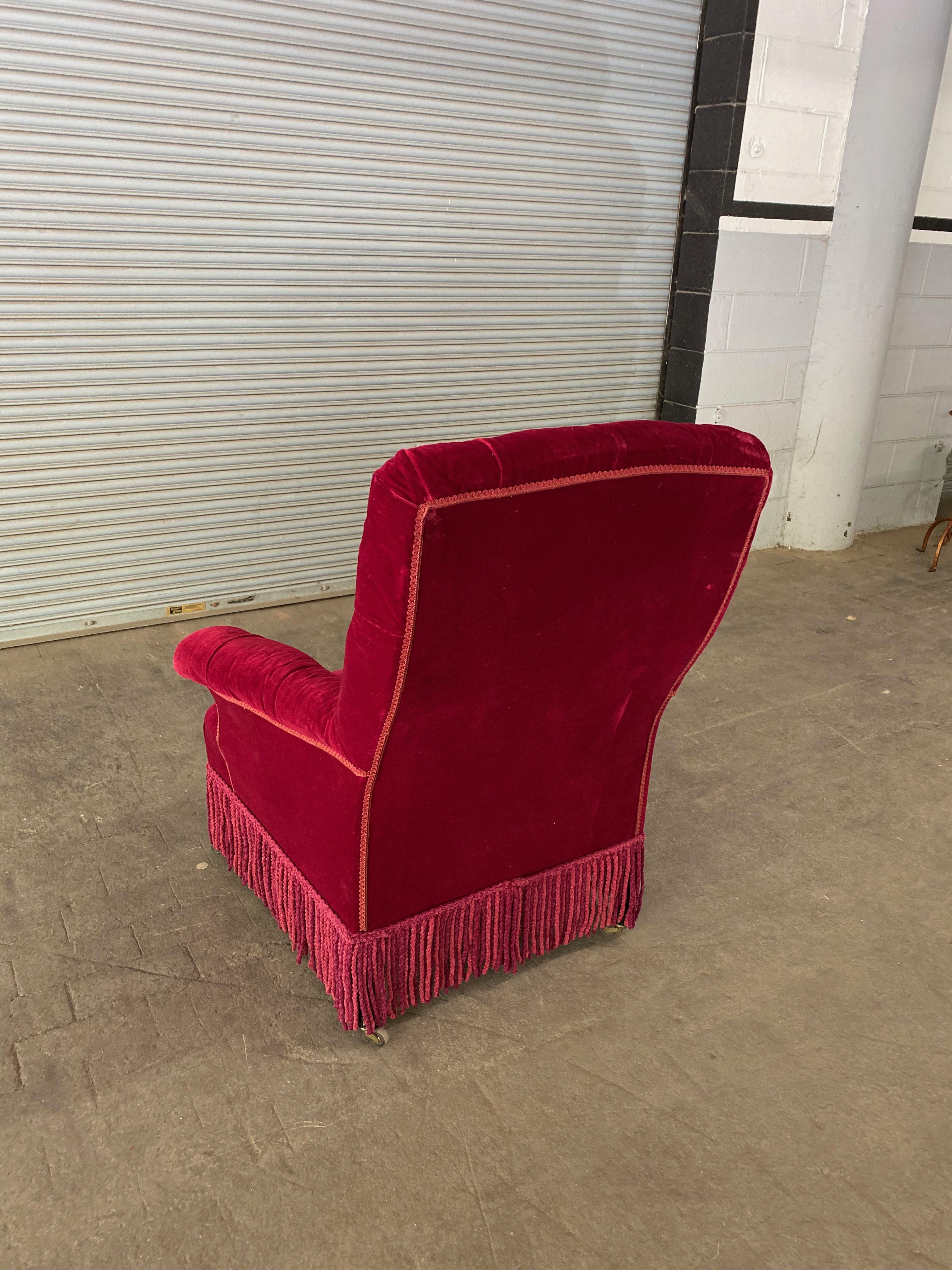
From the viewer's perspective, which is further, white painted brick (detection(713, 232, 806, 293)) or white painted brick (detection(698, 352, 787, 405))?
white painted brick (detection(698, 352, 787, 405))

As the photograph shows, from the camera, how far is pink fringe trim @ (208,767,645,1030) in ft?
5.82

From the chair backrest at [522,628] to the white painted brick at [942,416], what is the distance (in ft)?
12.4

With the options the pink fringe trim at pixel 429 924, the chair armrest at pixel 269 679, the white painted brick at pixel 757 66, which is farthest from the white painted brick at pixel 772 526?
the chair armrest at pixel 269 679

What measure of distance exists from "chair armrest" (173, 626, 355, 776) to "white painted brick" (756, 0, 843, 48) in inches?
131

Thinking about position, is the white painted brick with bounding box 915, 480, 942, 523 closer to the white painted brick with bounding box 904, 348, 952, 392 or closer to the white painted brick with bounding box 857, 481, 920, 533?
the white painted brick with bounding box 857, 481, 920, 533

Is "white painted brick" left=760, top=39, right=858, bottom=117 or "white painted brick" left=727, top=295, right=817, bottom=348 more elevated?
"white painted brick" left=760, top=39, right=858, bottom=117

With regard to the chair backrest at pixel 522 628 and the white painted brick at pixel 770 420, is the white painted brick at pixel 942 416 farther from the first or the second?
the chair backrest at pixel 522 628

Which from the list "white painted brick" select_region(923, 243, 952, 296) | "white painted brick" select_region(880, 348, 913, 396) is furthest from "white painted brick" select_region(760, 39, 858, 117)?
"white painted brick" select_region(880, 348, 913, 396)

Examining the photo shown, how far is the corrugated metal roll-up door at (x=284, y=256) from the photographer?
2949 millimetres

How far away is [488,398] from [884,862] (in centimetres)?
234

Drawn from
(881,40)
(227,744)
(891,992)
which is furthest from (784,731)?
(881,40)

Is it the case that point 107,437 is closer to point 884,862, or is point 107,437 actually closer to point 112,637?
point 112,637

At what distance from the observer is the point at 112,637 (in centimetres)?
340

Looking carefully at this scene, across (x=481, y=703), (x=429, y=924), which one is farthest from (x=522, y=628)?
(x=429, y=924)
